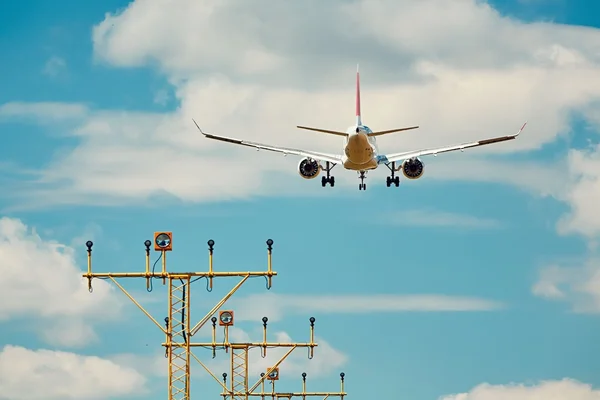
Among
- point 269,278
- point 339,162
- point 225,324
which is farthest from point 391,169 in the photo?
point 269,278

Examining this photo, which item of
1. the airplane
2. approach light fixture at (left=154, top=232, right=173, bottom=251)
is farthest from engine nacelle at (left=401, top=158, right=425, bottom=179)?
approach light fixture at (left=154, top=232, right=173, bottom=251)

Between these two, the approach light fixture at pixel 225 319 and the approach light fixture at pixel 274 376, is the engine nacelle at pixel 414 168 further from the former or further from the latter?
the approach light fixture at pixel 274 376

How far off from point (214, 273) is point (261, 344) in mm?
35269

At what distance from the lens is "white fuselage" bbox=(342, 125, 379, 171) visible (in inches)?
4257

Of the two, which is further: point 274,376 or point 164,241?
point 274,376

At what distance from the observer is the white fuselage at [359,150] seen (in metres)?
108

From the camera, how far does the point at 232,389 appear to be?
10944cm

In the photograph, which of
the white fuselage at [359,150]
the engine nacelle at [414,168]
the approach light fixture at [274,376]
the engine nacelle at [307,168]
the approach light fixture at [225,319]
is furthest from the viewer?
the approach light fixture at [274,376]

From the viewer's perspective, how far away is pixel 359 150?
357 ft

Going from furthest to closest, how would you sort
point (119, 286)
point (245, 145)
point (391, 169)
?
point (245, 145), point (391, 169), point (119, 286)

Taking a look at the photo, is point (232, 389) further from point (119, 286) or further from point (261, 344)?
point (119, 286)

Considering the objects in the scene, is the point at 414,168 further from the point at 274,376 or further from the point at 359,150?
the point at 274,376

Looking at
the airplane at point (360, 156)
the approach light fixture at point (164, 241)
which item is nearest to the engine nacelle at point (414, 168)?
the airplane at point (360, 156)

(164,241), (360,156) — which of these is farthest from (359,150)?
(164,241)
